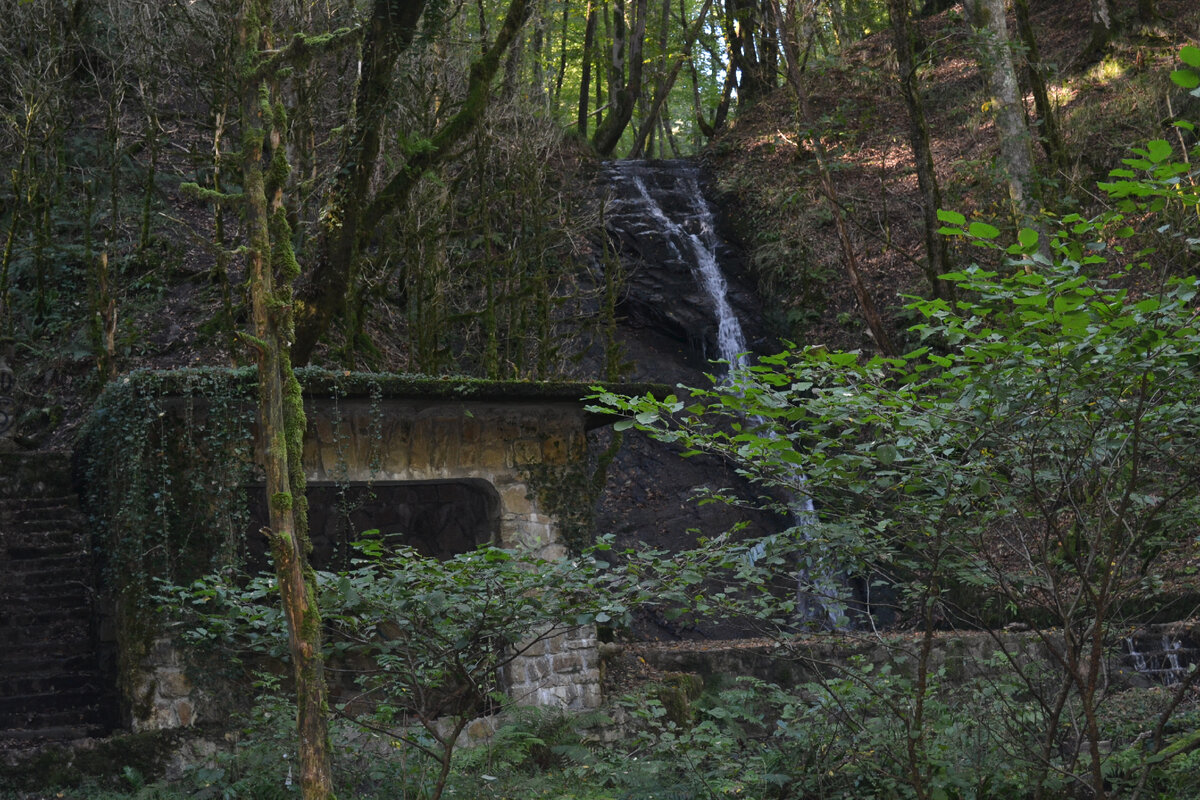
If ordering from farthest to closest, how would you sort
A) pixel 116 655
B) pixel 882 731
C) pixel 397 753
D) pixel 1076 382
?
pixel 116 655, pixel 397 753, pixel 882 731, pixel 1076 382

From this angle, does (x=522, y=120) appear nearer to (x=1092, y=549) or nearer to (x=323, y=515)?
(x=323, y=515)

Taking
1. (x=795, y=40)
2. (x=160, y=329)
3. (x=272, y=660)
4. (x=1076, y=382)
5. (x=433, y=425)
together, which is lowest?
(x=272, y=660)

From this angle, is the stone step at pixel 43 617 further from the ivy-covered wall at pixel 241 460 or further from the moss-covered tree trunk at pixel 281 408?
the moss-covered tree trunk at pixel 281 408

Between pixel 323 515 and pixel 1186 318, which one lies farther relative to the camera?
pixel 323 515

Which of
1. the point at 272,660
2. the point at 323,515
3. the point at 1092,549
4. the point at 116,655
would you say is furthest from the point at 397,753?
the point at 323,515

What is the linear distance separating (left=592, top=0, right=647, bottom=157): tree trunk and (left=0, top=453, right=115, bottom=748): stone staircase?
12.2 metres

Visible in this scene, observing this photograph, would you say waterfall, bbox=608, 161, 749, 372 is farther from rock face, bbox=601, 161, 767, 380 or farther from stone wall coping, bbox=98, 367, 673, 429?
stone wall coping, bbox=98, 367, 673, 429

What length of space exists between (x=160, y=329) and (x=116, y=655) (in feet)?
17.8

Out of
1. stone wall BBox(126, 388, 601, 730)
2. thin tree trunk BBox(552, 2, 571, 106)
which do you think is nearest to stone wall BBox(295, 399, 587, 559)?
stone wall BBox(126, 388, 601, 730)

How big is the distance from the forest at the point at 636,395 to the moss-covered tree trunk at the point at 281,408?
0.02 meters

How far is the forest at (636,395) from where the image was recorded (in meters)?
3.54

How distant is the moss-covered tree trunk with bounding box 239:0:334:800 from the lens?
3393 mm

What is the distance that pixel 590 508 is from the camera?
8.24 metres

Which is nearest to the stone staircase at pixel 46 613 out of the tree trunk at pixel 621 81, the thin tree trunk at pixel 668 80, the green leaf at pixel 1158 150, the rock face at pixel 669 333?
the rock face at pixel 669 333
